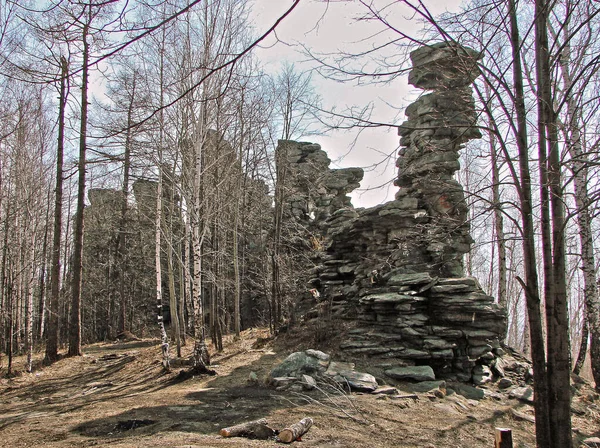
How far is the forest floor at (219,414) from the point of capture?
490 centimetres

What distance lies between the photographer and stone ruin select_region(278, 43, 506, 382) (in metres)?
9.51

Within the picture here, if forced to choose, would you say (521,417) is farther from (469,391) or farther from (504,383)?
(504,383)

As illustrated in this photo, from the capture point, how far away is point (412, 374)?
863 cm

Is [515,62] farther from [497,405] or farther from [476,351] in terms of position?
[476,351]

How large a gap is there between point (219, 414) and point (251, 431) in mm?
1125

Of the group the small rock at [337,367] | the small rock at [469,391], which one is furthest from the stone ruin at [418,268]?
the small rock at [337,367]

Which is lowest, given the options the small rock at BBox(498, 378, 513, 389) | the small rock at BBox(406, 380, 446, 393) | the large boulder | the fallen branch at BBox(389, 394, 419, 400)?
the small rock at BBox(498, 378, 513, 389)

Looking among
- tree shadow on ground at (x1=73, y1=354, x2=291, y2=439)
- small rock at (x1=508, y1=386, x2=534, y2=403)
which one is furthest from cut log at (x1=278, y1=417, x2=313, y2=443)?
small rock at (x1=508, y1=386, x2=534, y2=403)

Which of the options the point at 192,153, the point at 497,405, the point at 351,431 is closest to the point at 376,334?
the point at 497,405

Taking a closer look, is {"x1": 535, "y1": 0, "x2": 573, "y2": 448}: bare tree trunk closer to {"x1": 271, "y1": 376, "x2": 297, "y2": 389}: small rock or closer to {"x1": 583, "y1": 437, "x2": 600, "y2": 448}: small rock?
{"x1": 583, "y1": 437, "x2": 600, "y2": 448}: small rock

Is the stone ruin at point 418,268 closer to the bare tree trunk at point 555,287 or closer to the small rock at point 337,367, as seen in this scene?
the small rock at point 337,367

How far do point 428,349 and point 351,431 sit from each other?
4.82 meters

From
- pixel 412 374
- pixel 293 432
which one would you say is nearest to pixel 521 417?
pixel 412 374

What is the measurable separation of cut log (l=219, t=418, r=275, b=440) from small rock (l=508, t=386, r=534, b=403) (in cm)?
592
